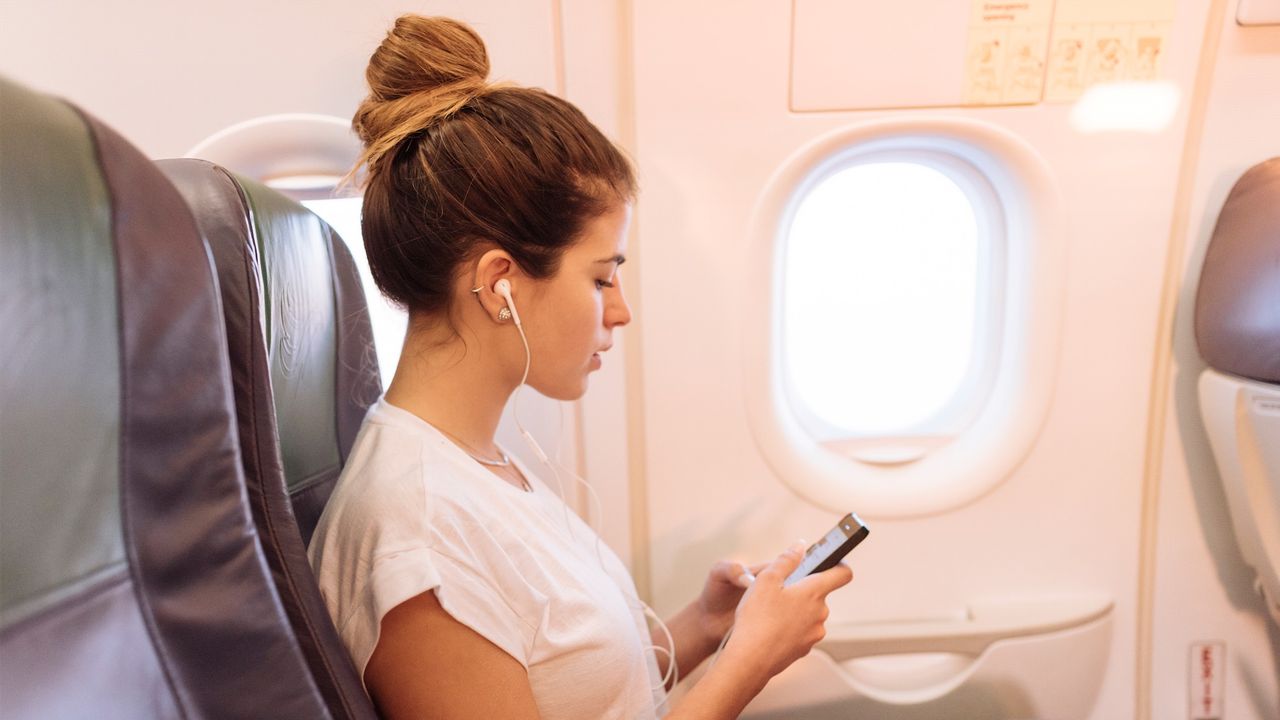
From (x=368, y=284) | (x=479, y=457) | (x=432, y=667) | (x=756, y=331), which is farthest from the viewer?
(x=368, y=284)

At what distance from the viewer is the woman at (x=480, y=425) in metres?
0.78

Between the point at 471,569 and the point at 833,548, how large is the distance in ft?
1.70

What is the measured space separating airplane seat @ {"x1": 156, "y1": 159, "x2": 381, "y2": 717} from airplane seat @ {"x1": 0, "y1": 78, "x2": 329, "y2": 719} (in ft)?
0.30

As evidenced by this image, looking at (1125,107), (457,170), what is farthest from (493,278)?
(1125,107)

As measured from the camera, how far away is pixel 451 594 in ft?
2.54

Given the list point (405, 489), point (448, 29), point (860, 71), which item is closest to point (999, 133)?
point (860, 71)

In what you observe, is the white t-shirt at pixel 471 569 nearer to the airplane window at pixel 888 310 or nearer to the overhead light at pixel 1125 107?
the airplane window at pixel 888 310

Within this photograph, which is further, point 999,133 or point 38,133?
point 999,133

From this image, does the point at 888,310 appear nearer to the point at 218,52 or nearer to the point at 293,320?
the point at 293,320

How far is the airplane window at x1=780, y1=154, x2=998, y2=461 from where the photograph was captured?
5.54ft

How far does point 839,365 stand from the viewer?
5.81 ft

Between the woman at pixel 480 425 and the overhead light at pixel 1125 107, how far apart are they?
977 millimetres

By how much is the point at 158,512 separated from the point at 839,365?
1.49 metres

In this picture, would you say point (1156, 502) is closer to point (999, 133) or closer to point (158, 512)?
point (999, 133)
